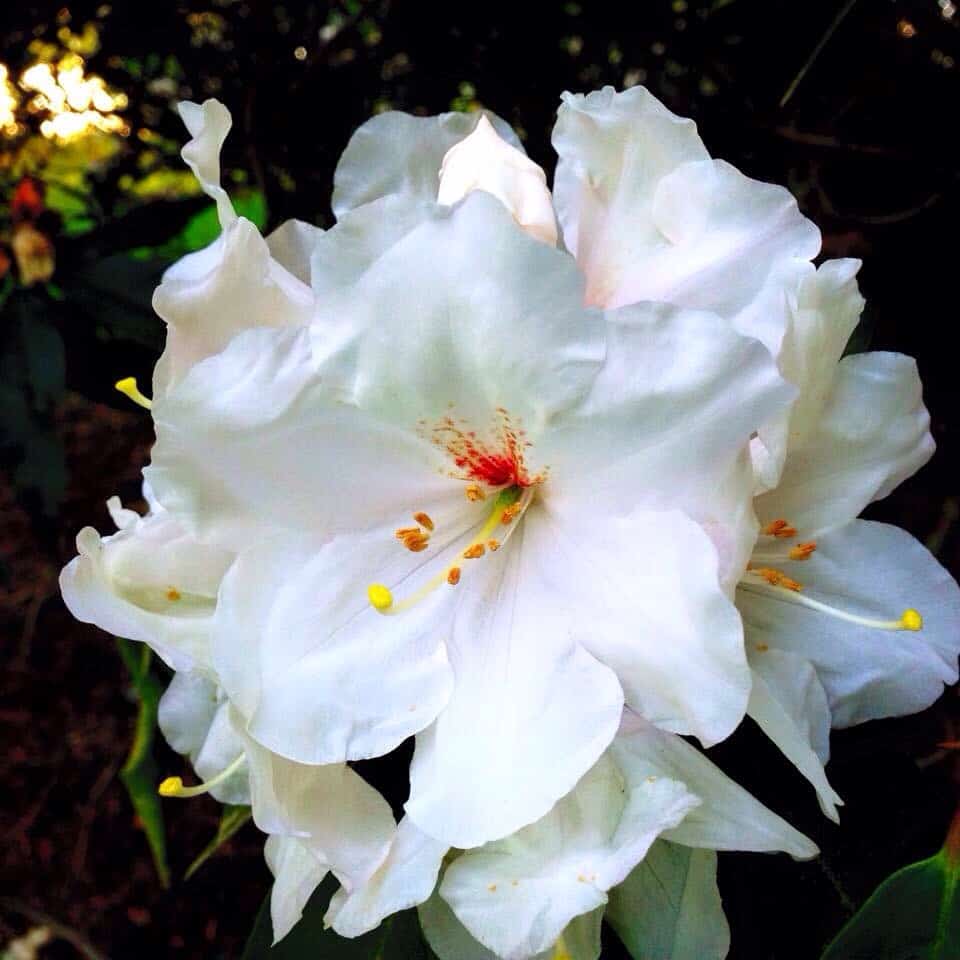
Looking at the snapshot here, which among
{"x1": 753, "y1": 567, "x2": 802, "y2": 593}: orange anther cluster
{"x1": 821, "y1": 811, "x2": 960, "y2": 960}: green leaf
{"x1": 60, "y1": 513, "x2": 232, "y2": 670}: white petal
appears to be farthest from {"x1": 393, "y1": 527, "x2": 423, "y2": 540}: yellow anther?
{"x1": 821, "y1": 811, "x2": 960, "y2": 960}: green leaf

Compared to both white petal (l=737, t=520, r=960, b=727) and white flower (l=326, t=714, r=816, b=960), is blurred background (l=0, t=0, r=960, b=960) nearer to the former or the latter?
white petal (l=737, t=520, r=960, b=727)

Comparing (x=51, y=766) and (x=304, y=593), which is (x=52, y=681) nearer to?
(x=51, y=766)

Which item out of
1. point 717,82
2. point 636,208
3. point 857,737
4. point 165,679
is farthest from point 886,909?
point 717,82

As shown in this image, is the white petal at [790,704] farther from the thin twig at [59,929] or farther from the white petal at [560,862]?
the thin twig at [59,929]

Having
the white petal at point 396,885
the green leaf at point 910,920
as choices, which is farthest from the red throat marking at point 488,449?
the green leaf at point 910,920

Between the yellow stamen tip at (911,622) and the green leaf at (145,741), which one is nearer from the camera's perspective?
the yellow stamen tip at (911,622)

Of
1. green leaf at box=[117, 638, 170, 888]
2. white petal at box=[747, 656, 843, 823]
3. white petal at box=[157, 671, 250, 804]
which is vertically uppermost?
white petal at box=[747, 656, 843, 823]

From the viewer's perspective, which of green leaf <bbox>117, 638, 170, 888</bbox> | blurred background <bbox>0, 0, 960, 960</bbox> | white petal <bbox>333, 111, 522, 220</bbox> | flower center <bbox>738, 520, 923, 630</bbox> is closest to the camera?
flower center <bbox>738, 520, 923, 630</bbox>

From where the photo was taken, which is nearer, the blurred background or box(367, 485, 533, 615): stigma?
box(367, 485, 533, 615): stigma
